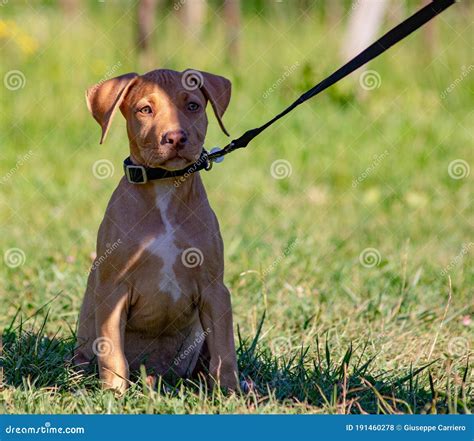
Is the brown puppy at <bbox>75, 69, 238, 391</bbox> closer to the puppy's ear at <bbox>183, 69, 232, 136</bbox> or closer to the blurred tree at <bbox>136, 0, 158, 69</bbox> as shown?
the puppy's ear at <bbox>183, 69, 232, 136</bbox>

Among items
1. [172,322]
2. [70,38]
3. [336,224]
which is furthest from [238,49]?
[172,322]

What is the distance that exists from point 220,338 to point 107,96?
1.00m

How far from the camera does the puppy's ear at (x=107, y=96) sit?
3680 mm

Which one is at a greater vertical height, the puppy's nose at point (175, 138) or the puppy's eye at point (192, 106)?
the puppy's eye at point (192, 106)

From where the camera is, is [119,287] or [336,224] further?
[336,224]

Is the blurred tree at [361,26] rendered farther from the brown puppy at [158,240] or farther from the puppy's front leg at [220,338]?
the puppy's front leg at [220,338]

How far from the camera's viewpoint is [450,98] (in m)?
9.37

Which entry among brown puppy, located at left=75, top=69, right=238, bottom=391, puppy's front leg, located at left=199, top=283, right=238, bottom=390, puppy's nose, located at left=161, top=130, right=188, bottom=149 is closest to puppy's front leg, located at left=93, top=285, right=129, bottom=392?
brown puppy, located at left=75, top=69, right=238, bottom=391

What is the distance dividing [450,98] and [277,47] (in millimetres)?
1968

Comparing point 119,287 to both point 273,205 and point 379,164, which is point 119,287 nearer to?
point 273,205

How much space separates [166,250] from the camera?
11.9ft

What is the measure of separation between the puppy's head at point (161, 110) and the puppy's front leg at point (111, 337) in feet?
1.64

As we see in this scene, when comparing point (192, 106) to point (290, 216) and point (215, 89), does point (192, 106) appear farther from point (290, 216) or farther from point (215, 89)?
point (290, 216)

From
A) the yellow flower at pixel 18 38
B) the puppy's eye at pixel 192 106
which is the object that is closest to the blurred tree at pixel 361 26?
the yellow flower at pixel 18 38
